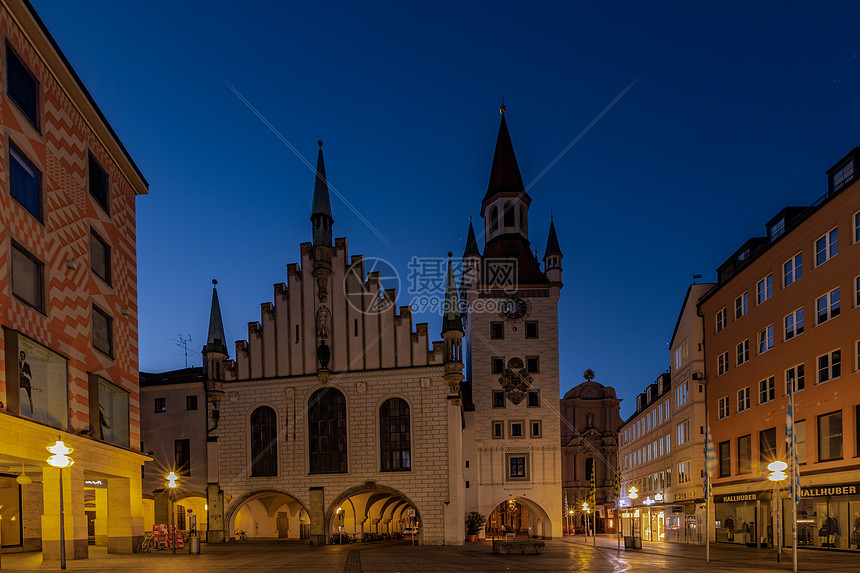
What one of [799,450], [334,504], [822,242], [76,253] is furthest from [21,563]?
[822,242]

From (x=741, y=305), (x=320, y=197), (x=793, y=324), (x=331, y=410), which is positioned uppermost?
(x=320, y=197)

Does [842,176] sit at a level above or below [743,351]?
above

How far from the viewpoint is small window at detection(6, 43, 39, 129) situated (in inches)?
795

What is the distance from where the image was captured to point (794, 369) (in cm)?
3225

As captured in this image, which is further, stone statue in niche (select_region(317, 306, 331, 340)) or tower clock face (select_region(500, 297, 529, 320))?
tower clock face (select_region(500, 297, 529, 320))

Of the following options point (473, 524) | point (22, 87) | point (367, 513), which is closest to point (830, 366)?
point (473, 524)

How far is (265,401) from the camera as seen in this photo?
45.2 meters

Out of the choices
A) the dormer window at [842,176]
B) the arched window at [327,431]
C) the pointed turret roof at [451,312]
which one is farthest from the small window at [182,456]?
the dormer window at [842,176]

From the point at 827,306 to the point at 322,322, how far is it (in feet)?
93.6

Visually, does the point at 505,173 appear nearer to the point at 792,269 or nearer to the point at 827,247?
the point at 792,269

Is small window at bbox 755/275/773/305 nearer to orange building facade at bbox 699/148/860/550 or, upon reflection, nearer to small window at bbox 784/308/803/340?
orange building facade at bbox 699/148/860/550

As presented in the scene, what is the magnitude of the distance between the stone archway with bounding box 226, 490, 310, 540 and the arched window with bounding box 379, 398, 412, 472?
8.56 meters

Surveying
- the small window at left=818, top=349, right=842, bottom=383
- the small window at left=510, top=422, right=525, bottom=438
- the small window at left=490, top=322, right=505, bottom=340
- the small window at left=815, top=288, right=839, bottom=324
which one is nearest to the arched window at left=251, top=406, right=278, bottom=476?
the small window at left=510, top=422, right=525, bottom=438

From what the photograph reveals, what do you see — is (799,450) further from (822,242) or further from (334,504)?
(334,504)
